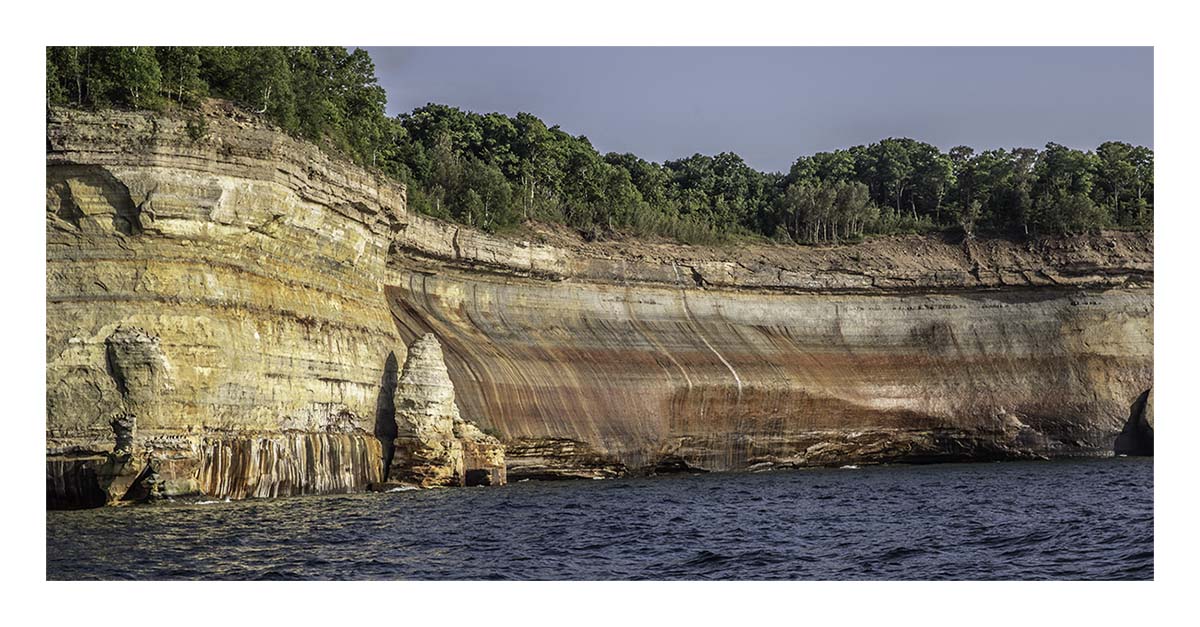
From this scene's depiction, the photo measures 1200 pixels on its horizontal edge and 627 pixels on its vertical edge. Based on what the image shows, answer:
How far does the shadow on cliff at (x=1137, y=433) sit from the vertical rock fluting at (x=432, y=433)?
29.8 m

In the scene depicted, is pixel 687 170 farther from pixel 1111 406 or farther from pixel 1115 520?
pixel 1115 520

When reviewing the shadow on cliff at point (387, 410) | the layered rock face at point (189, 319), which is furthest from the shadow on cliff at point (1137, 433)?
the layered rock face at point (189, 319)

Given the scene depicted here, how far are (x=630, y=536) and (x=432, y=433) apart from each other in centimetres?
1404

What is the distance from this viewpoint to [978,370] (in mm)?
55031

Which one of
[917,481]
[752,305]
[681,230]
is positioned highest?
[681,230]

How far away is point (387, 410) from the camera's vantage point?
126 feet

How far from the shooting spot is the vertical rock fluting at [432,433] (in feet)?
122

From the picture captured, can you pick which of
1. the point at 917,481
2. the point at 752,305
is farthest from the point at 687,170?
the point at 917,481

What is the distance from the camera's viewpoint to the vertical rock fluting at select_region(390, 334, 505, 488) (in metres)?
37.2

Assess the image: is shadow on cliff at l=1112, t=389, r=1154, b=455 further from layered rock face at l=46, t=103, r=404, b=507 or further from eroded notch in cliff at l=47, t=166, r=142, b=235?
eroded notch in cliff at l=47, t=166, r=142, b=235

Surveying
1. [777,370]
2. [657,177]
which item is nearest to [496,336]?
[777,370]

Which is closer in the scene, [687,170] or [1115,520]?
[1115,520]

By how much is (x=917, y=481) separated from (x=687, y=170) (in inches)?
1690

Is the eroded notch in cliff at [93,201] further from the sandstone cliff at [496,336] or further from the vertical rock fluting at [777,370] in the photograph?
the vertical rock fluting at [777,370]
